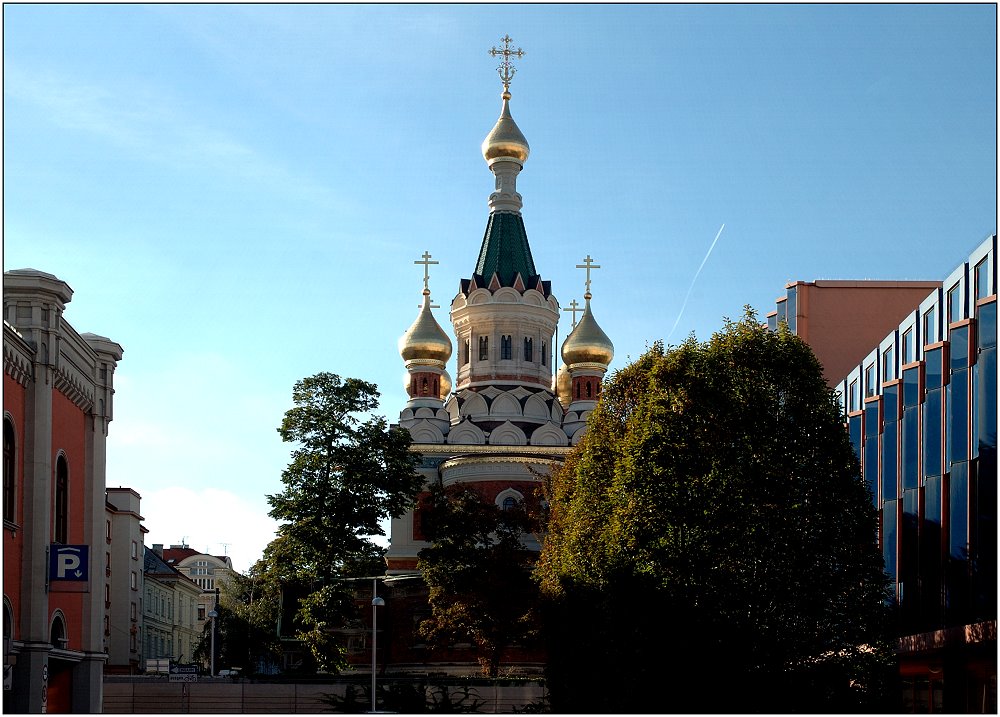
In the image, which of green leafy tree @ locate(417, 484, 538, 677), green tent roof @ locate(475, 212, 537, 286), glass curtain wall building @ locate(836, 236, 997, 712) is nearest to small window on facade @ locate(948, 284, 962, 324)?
glass curtain wall building @ locate(836, 236, 997, 712)

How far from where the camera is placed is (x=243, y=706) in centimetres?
3875

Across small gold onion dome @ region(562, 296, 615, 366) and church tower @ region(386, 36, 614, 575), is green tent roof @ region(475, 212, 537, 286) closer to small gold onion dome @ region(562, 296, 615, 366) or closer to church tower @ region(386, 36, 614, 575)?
church tower @ region(386, 36, 614, 575)

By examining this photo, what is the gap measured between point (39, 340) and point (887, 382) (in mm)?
19347

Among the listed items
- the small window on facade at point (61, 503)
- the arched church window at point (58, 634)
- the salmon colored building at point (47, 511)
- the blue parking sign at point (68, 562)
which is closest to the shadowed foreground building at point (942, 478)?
the blue parking sign at point (68, 562)

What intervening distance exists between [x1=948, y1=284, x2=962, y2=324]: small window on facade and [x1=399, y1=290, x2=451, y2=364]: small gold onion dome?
1850 inches

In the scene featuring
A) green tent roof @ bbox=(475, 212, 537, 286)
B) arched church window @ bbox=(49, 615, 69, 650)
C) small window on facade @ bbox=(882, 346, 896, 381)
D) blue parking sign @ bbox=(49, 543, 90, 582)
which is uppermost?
green tent roof @ bbox=(475, 212, 537, 286)

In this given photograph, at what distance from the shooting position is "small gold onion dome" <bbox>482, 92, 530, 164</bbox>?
73875mm

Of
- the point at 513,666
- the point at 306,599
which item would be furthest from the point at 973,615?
the point at 513,666

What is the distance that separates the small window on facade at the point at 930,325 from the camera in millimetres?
30103

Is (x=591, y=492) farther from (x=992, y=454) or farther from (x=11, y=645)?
(x=11, y=645)

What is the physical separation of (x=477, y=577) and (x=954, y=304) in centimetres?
2265

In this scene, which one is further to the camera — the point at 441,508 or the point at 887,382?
the point at 441,508

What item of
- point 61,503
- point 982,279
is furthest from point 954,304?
point 61,503

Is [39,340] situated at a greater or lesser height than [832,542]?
greater
